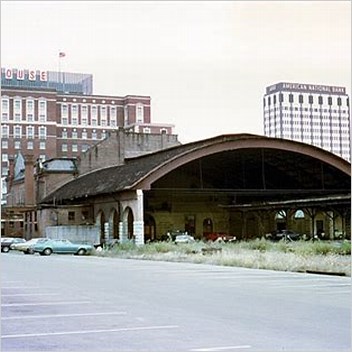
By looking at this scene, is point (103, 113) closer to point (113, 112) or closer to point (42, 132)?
point (113, 112)

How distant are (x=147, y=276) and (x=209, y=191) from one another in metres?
29.0

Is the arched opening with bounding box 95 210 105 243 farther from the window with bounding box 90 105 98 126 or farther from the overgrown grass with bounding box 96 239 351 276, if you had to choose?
the window with bounding box 90 105 98 126

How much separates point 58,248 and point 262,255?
15.1 metres

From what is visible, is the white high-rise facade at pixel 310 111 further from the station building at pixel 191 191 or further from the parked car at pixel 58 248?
the station building at pixel 191 191

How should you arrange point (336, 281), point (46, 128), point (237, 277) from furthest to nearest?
point (46, 128)
point (237, 277)
point (336, 281)

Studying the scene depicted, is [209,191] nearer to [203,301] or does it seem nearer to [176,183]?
[176,183]

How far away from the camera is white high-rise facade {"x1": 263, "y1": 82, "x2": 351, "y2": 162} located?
14.6 ft

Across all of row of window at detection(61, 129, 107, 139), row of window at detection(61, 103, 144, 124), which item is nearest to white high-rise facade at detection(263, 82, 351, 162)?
row of window at detection(61, 103, 144, 124)

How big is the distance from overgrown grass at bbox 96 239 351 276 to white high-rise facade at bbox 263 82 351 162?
15786 mm

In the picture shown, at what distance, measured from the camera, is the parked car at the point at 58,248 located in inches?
1531

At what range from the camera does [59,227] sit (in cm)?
4991

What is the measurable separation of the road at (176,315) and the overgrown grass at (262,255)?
4.82 metres

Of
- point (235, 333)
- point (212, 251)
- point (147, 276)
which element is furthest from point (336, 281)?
point (212, 251)

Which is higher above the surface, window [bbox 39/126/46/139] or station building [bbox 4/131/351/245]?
window [bbox 39/126/46/139]
